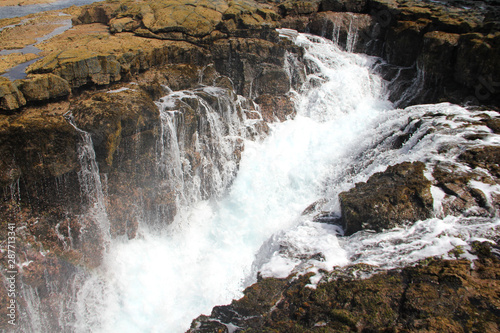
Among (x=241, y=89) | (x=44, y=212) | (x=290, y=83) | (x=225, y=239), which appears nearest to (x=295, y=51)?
(x=290, y=83)

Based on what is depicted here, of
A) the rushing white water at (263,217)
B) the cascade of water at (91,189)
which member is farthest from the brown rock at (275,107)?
the cascade of water at (91,189)

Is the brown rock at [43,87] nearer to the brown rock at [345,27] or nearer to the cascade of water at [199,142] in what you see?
the cascade of water at [199,142]

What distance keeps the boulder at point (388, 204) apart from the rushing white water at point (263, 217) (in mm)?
303

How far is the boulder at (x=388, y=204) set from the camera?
23.7ft

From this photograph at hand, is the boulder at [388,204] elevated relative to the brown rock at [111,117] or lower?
lower

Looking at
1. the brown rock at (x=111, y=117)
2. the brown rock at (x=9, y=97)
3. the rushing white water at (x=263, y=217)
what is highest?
the brown rock at (x=9, y=97)

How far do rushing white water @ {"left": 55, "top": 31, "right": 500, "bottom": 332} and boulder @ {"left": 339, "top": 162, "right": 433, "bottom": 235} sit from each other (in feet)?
0.99

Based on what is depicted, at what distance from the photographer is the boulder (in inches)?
284

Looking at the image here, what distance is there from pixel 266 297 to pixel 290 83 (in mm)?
11157

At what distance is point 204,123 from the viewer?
37.4 ft

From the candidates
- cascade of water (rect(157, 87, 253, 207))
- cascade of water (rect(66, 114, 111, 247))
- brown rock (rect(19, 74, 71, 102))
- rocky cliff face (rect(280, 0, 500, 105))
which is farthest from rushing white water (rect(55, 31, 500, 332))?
brown rock (rect(19, 74, 71, 102))

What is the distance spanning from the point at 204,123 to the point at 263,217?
3.96m

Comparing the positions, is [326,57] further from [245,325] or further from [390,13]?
[245,325]

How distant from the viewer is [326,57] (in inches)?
643
